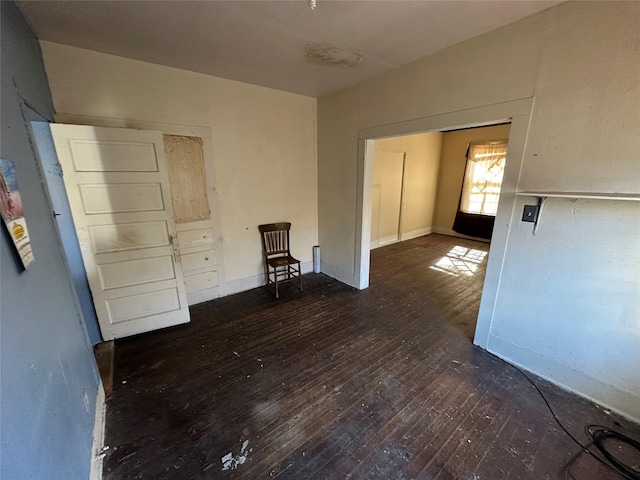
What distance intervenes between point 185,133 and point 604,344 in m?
4.11

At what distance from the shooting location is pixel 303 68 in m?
2.68

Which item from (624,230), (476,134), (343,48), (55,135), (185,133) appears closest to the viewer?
(624,230)

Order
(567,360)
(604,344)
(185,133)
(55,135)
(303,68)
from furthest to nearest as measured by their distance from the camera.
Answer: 1. (185,133)
2. (303,68)
3. (55,135)
4. (567,360)
5. (604,344)

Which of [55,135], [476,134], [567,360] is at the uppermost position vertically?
[476,134]

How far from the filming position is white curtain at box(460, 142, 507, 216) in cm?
559

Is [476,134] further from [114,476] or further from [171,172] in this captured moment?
[114,476]

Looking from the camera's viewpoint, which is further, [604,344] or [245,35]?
[245,35]

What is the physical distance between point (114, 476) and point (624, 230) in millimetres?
3345

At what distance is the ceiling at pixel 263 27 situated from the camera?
1.70 m

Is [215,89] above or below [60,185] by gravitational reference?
above

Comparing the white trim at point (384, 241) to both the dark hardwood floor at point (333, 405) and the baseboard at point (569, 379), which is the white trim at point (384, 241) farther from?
the baseboard at point (569, 379)

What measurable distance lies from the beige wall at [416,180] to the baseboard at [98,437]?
4777 millimetres

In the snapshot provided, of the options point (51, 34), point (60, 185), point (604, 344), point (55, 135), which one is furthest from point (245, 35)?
point (604, 344)

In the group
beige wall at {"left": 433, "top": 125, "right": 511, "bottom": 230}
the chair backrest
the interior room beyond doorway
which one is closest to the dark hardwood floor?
the chair backrest
